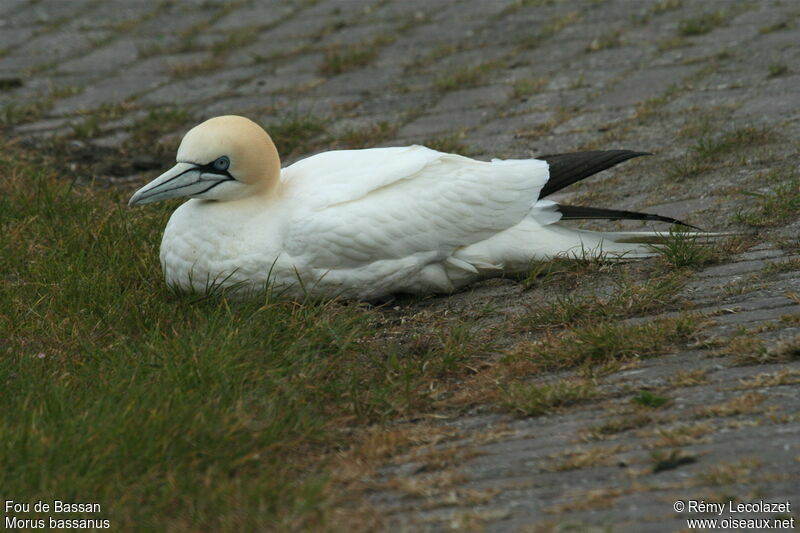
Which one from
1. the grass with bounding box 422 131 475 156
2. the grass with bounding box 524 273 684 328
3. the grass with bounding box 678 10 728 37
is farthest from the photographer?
the grass with bounding box 678 10 728 37

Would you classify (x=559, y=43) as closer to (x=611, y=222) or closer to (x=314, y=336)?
(x=611, y=222)

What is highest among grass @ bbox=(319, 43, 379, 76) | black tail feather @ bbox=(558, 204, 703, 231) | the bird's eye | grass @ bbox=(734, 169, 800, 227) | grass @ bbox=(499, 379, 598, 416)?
the bird's eye

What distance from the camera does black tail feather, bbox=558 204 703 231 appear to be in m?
4.54

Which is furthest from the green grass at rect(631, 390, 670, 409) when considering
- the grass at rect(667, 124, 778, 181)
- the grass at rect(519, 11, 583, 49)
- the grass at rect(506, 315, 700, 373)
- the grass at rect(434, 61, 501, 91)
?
the grass at rect(519, 11, 583, 49)

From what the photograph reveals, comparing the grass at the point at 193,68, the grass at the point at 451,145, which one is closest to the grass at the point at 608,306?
the grass at the point at 451,145

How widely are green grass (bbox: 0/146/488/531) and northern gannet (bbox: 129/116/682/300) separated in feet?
0.55

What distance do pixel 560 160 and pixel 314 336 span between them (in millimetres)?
1520

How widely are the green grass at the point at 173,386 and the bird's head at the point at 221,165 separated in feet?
1.39

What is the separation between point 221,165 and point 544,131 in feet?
8.60

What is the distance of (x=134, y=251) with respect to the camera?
4988mm

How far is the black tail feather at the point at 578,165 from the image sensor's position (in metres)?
4.78

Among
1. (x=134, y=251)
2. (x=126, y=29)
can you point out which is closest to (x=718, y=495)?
(x=134, y=251)

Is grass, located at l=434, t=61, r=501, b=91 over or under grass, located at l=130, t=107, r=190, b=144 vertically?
over

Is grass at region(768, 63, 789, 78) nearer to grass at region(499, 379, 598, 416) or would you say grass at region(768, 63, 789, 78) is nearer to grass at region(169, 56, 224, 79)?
grass at region(499, 379, 598, 416)
